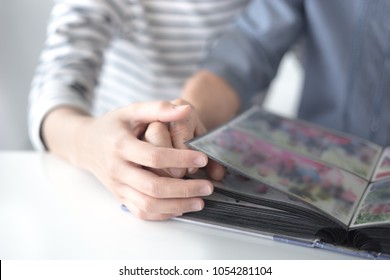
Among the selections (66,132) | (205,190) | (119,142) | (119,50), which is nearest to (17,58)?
(119,50)

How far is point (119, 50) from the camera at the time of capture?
951 millimetres

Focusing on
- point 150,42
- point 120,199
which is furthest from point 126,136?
point 150,42

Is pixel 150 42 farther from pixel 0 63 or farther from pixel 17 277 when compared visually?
pixel 17 277

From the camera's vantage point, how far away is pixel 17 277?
459mm

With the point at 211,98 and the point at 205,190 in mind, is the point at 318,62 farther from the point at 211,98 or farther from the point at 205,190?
the point at 205,190

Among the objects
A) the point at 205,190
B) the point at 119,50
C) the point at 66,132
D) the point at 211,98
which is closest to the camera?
the point at 205,190

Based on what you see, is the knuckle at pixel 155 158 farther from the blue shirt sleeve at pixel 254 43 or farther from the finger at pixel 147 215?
the blue shirt sleeve at pixel 254 43

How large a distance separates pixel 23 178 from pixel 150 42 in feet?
1.30

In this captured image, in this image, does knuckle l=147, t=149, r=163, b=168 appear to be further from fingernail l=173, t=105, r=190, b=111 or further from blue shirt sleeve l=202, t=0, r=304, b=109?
blue shirt sleeve l=202, t=0, r=304, b=109

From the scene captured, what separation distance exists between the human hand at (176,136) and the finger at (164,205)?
0.10ft

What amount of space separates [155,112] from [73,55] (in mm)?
302

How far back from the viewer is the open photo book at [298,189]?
48 cm

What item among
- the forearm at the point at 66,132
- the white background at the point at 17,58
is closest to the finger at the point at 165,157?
the forearm at the point at 66,132

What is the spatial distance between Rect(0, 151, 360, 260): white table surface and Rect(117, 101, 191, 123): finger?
106 mm
